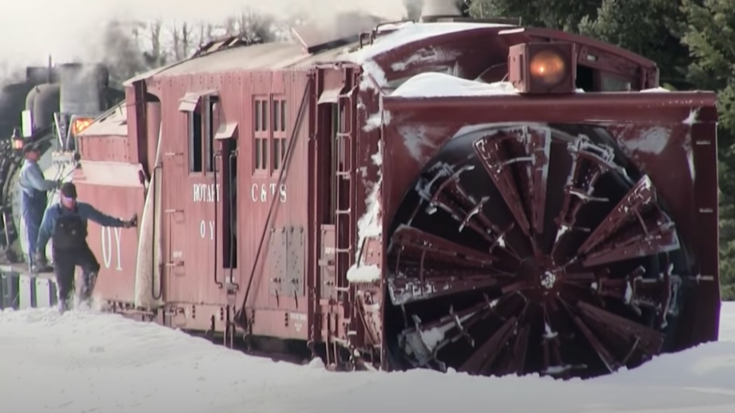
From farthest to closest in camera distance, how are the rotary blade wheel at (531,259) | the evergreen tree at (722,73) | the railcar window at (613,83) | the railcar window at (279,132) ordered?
the evergreen tree at (722,73) → the railcar window at (279,132) → the railcar window at (613,83) → the rotary blade wheel at (531,259)

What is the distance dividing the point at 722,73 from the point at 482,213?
30.8 ft

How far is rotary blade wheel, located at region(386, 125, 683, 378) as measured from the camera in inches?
444

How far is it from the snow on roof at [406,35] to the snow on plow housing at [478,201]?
3 centimetres

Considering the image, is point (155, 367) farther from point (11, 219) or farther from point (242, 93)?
point (11, 219)

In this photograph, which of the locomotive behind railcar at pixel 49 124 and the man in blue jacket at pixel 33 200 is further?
the locomotive behind railcar at pixel 49 124

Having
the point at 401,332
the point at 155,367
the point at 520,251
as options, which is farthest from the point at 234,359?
the point at 520,251

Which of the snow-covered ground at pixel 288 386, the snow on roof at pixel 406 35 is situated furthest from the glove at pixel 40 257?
the snow on roof at pixel 406 35

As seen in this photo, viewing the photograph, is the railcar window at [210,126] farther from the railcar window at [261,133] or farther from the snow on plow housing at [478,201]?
the railcar window at [261,133]

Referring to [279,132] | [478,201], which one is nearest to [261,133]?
[279,132]

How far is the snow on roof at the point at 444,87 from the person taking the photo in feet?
36.5

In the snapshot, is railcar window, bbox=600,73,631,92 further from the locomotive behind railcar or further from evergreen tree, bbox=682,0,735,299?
the locomotive behind railcar

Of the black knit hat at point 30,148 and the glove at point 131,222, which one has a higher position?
the black knit hat at point 30,148

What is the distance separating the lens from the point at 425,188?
11.2 metres

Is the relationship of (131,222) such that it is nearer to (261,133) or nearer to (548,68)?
(261,133)
